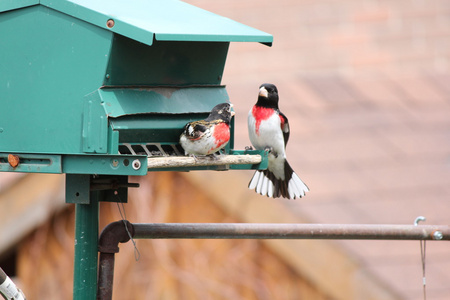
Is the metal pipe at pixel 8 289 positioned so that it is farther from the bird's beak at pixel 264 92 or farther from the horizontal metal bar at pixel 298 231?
the bird's beak at pixel 264 92

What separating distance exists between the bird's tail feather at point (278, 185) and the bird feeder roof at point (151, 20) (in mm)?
1101

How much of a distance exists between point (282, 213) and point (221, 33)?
285 centimetres

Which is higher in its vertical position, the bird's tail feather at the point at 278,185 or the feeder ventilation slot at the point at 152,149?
the bird's tail feather at the point at 278,185

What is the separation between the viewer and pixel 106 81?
319 centimetres

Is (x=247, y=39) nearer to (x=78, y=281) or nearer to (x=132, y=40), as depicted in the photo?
(x=132, y=40)

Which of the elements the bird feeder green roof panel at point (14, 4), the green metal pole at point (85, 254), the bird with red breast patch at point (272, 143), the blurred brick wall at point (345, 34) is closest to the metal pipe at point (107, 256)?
the green metal pole at point (85, 254)

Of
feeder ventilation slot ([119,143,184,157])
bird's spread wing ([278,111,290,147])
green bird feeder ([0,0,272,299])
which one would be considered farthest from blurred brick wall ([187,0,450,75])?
green bird feeder ([0,0,272,299])

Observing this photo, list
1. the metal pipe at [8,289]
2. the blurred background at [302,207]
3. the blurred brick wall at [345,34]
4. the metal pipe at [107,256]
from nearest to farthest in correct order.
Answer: the metal pipe at [8,289] < the metal pipe at [107,256] < the blurred background at [302,207] < the blurred brick wall at [345,34]

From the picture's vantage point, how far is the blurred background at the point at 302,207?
6023 millimetres

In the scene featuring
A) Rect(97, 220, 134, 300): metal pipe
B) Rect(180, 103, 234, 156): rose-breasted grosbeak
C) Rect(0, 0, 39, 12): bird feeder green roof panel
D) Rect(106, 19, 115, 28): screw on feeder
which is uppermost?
Rect(0, 0, 39, 12): bird feeder green roof panel

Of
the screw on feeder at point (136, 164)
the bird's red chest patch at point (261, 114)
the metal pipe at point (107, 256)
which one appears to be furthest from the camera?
the bird's red chest patch at point (261, 114)

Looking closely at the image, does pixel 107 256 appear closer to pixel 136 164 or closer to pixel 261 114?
pixel 136 164

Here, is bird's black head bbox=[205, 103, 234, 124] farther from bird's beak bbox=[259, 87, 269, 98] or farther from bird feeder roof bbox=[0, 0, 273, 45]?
bird's beak bbox=[259, 87, 269, 98]

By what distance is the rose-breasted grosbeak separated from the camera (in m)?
3.40
